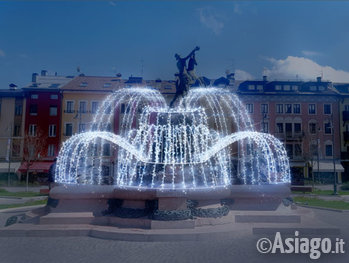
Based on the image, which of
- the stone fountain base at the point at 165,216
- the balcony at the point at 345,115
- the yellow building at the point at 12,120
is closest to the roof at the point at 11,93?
the yellow building at the point at 12,120

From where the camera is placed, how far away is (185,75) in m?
14.2

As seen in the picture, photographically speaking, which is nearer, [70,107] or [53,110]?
[53,110]

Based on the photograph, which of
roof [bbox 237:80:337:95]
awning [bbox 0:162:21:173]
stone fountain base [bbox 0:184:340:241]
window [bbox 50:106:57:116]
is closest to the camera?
stone fountain base [bbox 0:184:340:241]

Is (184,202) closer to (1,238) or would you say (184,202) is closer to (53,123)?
(1,238)

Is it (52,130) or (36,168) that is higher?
(52,130)

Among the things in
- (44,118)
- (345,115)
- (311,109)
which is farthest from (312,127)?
(44,118)

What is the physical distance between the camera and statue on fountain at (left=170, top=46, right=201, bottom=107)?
14.2 metres

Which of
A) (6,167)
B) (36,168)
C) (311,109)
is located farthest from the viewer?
(311,109)

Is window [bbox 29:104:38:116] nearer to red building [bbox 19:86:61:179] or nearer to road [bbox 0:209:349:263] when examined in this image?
red building [bbox 19:86:61:179]

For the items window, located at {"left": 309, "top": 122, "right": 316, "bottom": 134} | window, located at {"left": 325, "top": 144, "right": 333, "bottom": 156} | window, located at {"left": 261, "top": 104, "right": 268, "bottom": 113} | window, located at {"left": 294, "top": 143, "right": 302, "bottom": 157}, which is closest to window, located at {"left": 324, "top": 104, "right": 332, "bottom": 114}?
Answer: window, located at {"left": 309, "top": 122, "right": 316, "bottom": 134}

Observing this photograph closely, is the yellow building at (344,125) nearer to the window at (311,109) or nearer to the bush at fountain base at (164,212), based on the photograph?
the window at (311,109)

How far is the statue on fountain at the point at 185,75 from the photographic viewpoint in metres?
14.2

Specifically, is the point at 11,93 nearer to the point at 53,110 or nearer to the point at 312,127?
the point at 53,110

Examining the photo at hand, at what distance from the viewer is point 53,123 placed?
150 ft
